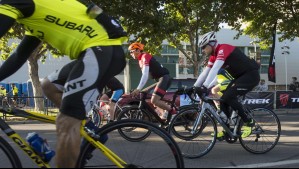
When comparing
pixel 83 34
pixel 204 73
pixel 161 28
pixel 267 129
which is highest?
pixel 161 28

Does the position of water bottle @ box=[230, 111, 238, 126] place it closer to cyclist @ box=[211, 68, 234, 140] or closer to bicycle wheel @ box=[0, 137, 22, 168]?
cyclist @ box=[211, 68, 234, 140]

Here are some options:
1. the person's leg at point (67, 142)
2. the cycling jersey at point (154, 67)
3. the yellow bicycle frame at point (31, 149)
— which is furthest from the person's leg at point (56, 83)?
the cycling jersey at point (154, 67)

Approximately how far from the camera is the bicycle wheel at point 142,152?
344 centimetres

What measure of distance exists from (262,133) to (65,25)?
4627mm

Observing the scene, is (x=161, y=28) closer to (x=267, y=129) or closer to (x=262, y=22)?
(x=262, y=22)

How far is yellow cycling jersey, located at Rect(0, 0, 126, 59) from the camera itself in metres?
3.35

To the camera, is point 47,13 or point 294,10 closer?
point 47,13

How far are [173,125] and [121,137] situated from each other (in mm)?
2589

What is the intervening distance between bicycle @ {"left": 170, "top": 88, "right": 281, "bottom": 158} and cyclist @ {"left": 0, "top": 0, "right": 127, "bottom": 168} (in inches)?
128

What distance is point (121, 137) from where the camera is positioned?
13.9 feet

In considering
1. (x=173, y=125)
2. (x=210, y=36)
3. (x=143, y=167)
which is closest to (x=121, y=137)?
(x=143, y=167)

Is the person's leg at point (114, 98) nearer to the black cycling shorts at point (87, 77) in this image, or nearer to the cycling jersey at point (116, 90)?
the cycling jersey at point (116, 90)

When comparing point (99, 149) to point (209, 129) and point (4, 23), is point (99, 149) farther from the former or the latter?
point (209, 129)

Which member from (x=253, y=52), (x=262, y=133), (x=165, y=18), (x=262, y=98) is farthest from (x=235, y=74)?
(x=253, y=52)
